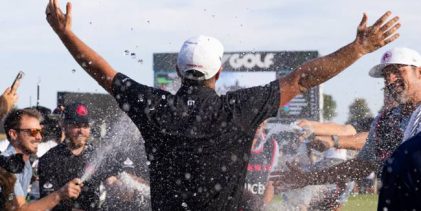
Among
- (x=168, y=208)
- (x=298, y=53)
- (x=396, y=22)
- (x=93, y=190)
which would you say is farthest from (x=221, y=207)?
(x=298, y=53)

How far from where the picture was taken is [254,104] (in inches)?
180

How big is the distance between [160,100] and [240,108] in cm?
41

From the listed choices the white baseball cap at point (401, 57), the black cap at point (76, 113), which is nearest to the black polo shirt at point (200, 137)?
the white baseball cap at point (401, 57)

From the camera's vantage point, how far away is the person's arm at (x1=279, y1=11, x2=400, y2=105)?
4.59 metres

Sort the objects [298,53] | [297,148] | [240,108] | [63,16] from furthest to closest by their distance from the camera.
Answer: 1. [298,53]
2. [297,148]
3. [63,16]
4. [240,108]

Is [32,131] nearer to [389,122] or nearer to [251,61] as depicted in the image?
[389,122]

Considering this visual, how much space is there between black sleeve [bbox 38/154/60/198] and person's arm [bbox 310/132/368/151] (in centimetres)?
229

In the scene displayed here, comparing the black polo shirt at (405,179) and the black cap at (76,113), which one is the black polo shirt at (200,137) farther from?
the black cap at (76,113)

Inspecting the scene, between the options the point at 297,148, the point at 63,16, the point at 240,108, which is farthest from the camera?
the point at 297,148

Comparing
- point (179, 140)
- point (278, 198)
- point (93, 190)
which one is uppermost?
point (179, 140)

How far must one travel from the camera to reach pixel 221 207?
4.60m

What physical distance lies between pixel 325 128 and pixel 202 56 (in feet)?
14.2

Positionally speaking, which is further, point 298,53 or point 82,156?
point 298,53

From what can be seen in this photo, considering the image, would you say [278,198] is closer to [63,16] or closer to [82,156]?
[82,156]
